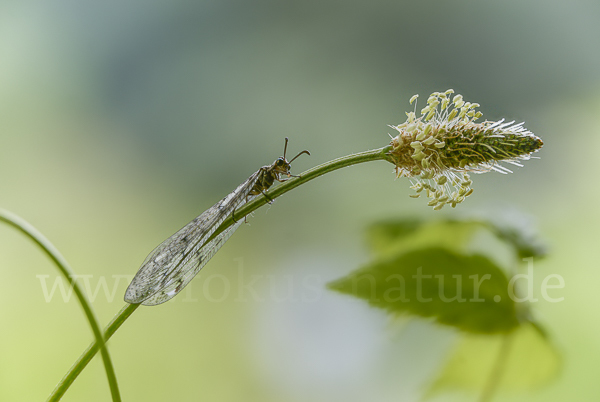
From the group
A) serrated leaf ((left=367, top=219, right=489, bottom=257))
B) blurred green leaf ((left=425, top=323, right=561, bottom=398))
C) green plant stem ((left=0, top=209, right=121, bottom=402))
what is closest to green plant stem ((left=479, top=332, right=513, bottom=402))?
blurred green leaf ((left=425, top=323, right=561, bottom=398))

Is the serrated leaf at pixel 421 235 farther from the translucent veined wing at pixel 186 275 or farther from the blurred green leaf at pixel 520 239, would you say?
the translucent veined wing at pixel 186 275

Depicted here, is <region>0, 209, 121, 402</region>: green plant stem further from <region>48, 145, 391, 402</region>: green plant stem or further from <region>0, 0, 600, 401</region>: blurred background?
<region>0, 0, 600, 401</region>: blurred background

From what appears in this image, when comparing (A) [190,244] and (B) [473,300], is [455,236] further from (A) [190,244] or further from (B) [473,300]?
(A) [190,244]

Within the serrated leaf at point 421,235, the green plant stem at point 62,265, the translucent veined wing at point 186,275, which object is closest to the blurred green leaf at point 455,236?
A: the serrated leaf at point 421,235

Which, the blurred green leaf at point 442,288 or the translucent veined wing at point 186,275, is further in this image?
the blurred green leaf at point 442,288

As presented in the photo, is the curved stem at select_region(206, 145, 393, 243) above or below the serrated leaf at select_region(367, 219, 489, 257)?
below

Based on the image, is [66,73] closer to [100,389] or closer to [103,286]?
[103,286]
